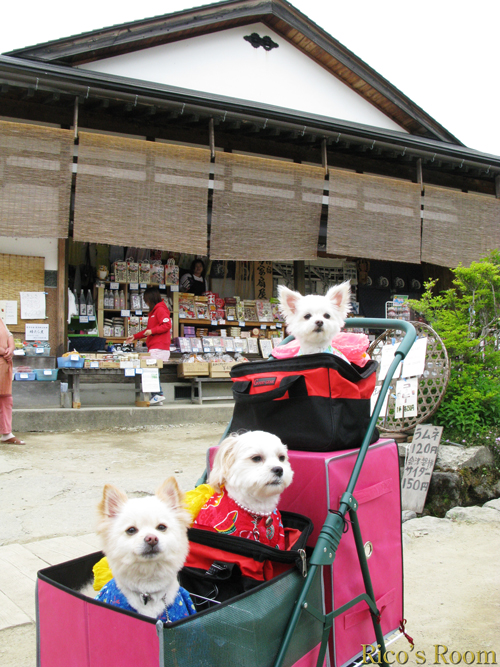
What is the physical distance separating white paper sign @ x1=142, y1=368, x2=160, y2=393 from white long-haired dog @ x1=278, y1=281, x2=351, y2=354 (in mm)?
6045

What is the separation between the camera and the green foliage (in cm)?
496

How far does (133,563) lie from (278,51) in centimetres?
1205

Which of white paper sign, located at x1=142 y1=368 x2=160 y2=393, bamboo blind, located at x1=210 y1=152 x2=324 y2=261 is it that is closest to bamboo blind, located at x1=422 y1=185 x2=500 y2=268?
bamboo blind, located at x1=210 y1=152 x2=324 y2=261

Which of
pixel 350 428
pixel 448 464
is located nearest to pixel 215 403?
pixel 448 464

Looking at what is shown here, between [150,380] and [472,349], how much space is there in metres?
5.42

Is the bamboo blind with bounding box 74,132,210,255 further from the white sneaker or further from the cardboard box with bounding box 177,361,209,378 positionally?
the white sneaker

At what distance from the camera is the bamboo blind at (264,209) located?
8734 millimetres

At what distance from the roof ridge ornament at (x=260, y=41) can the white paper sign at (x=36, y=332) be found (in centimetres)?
744

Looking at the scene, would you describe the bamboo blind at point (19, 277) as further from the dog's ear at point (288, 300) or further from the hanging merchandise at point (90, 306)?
the dog's ear at point (288, 300)

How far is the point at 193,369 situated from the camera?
9.59 meters

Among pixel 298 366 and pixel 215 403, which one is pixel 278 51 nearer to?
pixel 215 403

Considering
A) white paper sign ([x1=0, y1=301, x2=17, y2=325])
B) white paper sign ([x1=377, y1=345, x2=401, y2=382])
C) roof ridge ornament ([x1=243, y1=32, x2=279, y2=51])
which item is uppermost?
roof ridge ornament ([x1=243, y1=32, x2=279, y2=51])

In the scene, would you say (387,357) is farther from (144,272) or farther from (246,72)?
(246,72)

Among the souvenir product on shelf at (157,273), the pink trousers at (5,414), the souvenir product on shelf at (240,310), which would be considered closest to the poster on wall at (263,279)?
the souvenir product on shelf at (240,310)
